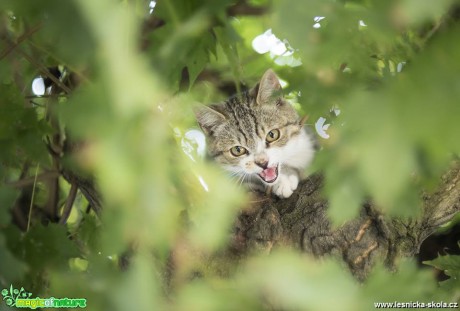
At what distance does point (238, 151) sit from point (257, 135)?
0.13 metres

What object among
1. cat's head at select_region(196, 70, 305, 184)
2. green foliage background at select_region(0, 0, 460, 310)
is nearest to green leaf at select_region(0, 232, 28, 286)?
green foliage background at select_region(0, 0, 460, 310)

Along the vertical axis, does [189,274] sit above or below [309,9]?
below

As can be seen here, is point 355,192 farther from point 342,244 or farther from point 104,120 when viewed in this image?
point 342,244

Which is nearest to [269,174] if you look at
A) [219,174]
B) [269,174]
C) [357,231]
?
[269,174]

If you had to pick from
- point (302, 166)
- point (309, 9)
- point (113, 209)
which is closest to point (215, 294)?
point (113, 209)

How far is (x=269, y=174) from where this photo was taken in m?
2.30

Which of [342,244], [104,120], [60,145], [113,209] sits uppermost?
[104,120]

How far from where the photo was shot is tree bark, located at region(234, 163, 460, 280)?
159 centimetres

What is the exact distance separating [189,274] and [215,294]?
1102 mm

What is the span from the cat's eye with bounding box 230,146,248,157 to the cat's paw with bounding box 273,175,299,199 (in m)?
0.50

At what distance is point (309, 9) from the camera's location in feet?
1.73

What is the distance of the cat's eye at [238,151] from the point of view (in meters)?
2.61

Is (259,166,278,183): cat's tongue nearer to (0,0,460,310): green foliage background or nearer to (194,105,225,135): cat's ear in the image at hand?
(194,105,225,135): cat's ear

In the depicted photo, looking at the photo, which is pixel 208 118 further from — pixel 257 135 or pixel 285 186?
pixel 285 186
